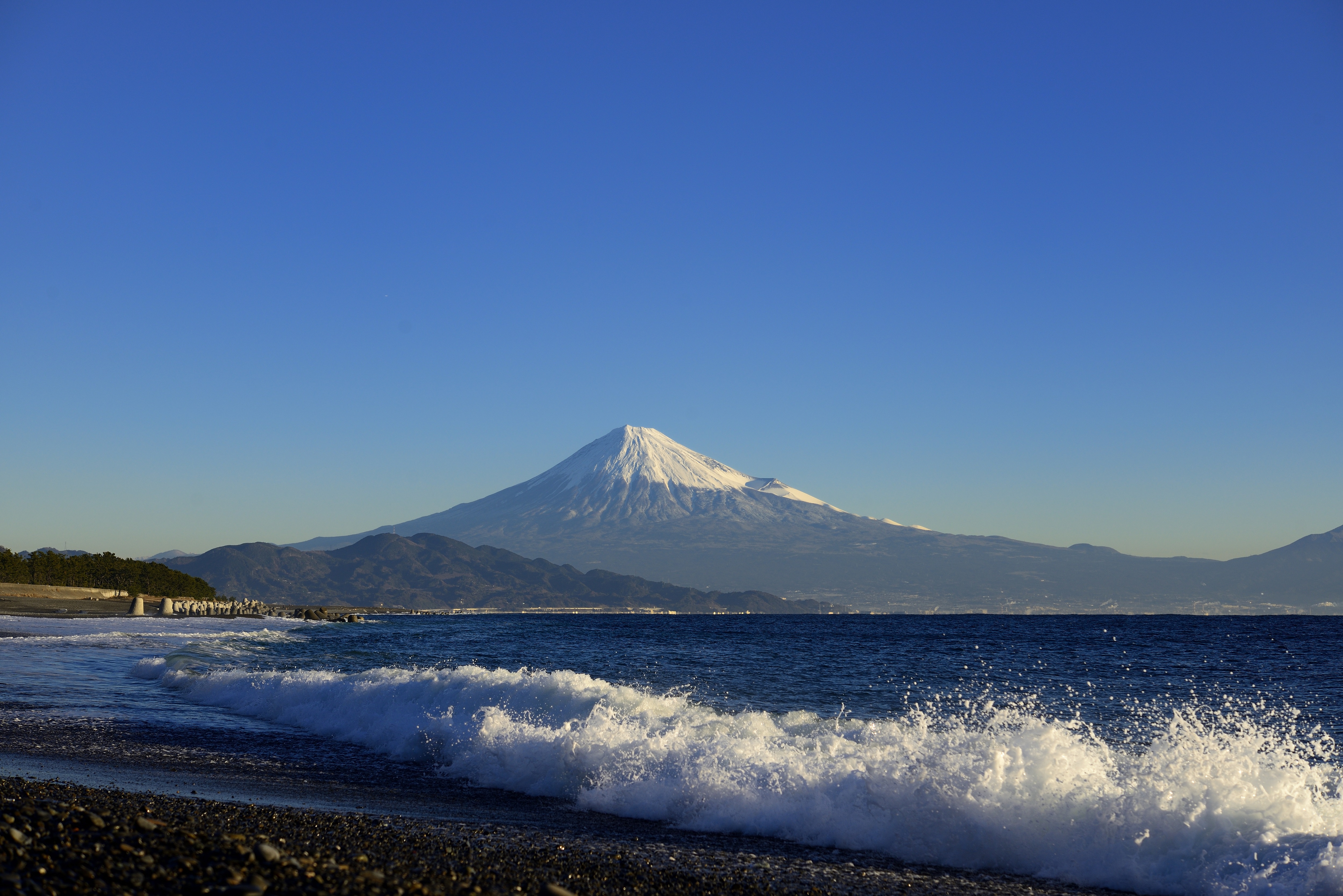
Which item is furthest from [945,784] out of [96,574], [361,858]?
[96,574]

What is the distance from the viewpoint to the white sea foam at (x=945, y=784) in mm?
10781

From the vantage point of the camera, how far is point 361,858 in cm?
909

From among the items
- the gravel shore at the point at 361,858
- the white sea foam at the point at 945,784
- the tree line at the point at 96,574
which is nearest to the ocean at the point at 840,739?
Result: the white sea foam at the point at 945,784

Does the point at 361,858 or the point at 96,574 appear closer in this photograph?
the point at 361,858

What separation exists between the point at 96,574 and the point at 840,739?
143213 mm

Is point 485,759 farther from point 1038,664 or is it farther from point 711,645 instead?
point 711,645

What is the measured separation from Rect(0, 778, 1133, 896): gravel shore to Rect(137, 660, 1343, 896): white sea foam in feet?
2.54

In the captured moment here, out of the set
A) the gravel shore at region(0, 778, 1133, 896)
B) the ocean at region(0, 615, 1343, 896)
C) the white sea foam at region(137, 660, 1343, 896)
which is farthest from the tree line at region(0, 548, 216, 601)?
the gravel shore at region(0, 778, 1133, 896)

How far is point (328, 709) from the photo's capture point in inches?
868

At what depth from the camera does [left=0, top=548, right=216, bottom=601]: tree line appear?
122m

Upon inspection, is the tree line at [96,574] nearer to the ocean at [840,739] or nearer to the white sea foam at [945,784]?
the ocean at [840,739]

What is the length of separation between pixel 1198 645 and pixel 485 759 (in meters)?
64.8

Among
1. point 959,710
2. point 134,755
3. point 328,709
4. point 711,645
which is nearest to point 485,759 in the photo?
point 134,755

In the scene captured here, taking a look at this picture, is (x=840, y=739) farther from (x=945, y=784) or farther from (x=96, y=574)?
(x=96, y=574)
